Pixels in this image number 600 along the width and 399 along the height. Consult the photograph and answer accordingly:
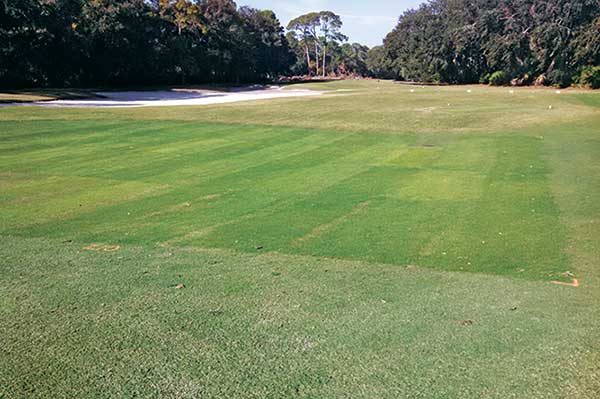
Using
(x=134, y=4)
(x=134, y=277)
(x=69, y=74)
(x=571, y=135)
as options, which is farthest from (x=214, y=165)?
(x=134, y=4)

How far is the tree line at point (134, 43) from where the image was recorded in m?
46.5

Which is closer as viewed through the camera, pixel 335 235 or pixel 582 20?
pixel 335 235

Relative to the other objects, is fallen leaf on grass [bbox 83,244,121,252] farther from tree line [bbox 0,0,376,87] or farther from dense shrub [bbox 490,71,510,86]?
dense shrub [bbox 490,71,510,86]

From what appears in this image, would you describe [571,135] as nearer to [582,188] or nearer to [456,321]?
[582,188]

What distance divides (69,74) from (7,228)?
4931 centimetres

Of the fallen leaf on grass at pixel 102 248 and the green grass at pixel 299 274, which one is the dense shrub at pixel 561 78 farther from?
the fallen leaf on grass at pixel 102 248

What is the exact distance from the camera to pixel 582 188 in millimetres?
12562

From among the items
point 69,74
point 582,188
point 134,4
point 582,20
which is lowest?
point 582,188

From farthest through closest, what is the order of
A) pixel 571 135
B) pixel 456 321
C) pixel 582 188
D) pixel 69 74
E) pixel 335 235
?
pixel 69 74 < pixel 571 135 < pixel 582 188 < pixel 335 235 < pixel 456 321

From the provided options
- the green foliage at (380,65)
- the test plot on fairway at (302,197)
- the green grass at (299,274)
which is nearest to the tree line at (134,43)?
the green foliage at (380,65)

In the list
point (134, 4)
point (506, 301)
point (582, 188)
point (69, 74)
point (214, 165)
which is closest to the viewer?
point (506, 301)

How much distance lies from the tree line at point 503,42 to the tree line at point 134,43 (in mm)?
23880

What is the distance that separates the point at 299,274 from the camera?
7.07 m

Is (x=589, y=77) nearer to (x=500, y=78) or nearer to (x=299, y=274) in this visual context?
(x=500, y=78)
